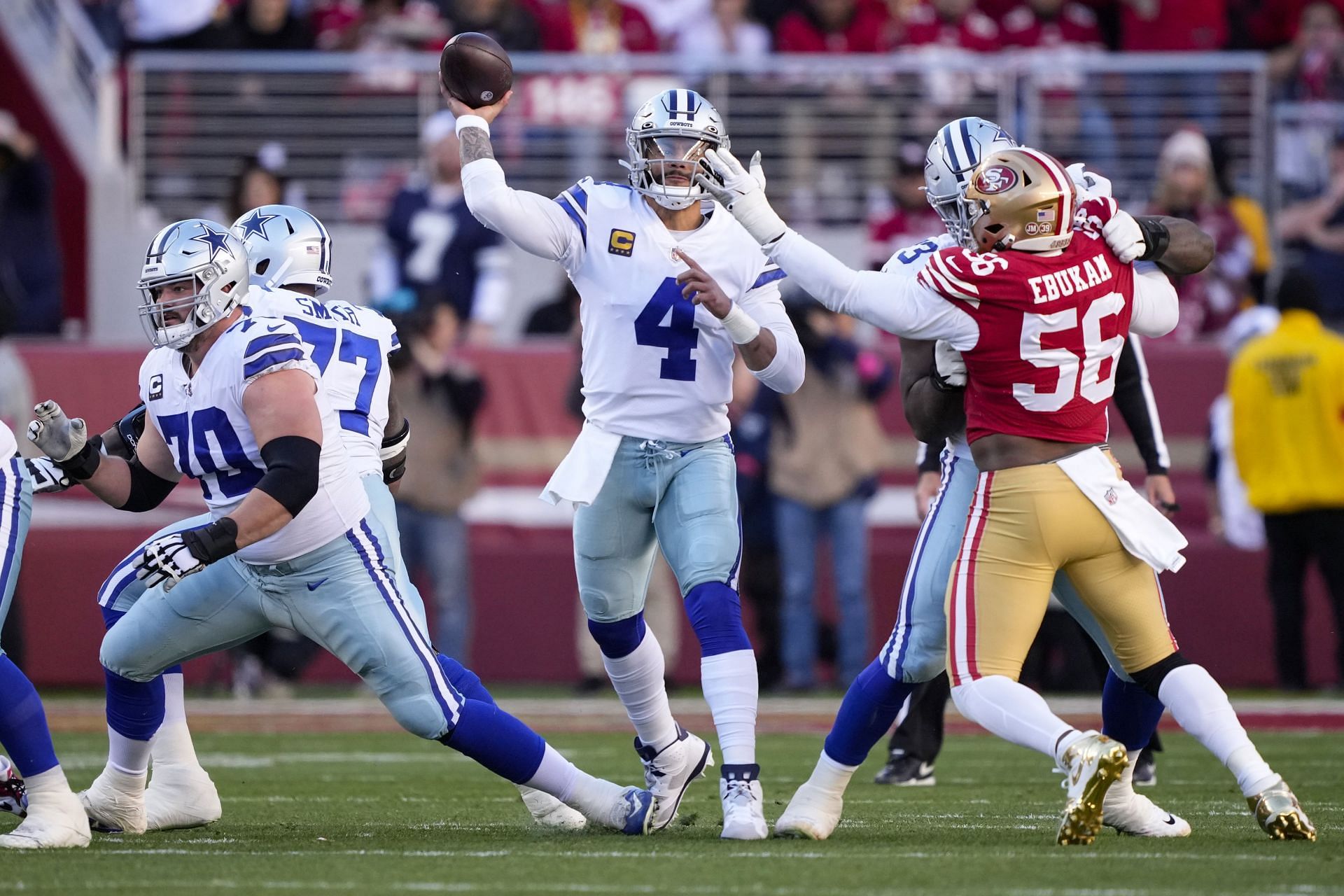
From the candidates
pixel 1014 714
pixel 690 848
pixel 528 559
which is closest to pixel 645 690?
pixel 690 848

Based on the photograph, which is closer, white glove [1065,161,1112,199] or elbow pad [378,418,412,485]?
white glove [1065,161,1112,199]

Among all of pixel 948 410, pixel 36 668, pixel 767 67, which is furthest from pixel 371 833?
pixel 767 67

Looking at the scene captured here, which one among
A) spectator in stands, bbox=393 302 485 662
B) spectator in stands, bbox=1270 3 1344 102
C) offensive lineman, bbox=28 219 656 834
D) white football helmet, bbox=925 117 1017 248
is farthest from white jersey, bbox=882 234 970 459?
spectator in stands, bbox=1270 3 1344 102

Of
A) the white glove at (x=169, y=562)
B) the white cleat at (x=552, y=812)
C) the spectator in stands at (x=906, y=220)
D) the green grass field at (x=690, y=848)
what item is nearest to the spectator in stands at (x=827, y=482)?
the spectator in stands at (x=906, y=220)

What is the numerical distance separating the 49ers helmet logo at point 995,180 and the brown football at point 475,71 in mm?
1484

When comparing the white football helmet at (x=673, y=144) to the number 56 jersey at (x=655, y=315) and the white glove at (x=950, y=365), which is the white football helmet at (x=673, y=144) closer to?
the number 56 jersey at (x=655, y=315)

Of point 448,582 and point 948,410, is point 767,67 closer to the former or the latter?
point 448,582

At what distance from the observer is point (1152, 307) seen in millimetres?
5285

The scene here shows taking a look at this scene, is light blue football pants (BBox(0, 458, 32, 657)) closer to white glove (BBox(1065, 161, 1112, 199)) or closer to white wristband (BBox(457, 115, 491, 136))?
white wristband (BBox(457, 115, 491, 136))

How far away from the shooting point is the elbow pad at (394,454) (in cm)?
595

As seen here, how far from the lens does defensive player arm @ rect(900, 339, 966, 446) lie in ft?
17.5

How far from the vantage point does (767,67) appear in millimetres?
11992

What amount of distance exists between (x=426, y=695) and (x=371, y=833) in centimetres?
63

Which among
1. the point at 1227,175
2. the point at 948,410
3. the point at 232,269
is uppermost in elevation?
the point at 1227,175
